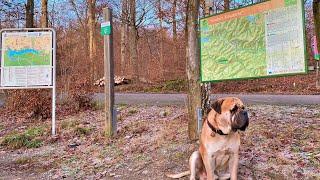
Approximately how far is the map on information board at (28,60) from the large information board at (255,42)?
4.28 m

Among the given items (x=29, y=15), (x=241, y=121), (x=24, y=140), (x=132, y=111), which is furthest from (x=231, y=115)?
(x=29, y=15)

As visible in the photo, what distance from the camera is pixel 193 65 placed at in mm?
6613

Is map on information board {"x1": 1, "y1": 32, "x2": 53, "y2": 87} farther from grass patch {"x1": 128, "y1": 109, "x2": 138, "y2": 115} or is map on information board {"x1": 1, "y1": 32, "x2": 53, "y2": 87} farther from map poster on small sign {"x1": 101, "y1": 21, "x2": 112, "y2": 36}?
grass patch {"x1": 128, "y1": 109, "x2": 138, "y2": 115}

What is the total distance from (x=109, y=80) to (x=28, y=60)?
251cm

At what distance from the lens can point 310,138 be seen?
6.30m

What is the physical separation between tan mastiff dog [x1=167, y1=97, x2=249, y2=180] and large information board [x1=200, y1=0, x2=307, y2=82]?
1591 millimetres

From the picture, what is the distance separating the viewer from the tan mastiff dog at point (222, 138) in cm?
439

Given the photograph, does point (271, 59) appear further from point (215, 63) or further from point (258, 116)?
point (258, 116)

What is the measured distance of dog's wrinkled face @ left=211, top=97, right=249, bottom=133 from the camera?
168 inches

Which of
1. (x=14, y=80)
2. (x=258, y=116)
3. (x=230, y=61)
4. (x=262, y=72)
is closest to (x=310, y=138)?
(x=262, y=72)

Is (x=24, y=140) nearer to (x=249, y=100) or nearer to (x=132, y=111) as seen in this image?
(x=132, y=111)

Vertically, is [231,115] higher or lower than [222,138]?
higher

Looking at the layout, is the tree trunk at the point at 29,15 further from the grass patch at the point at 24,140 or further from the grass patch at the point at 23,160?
the grass patch at the point at 23,160

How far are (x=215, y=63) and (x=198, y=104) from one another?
79 cm
